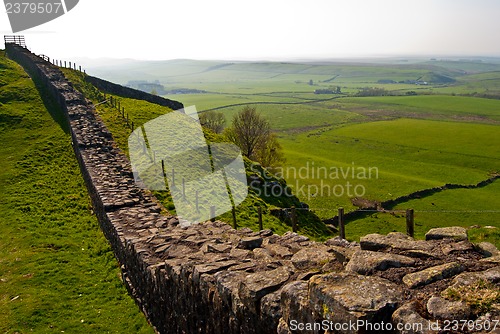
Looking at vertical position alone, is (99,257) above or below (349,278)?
below

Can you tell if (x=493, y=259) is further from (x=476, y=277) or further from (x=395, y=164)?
(x=395, y=164)

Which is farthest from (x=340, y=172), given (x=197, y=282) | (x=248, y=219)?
(x=197, y=282)

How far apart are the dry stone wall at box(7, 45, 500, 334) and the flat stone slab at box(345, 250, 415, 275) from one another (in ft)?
0.05

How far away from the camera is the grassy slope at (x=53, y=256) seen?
12.0m

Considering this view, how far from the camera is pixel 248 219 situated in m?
24.9

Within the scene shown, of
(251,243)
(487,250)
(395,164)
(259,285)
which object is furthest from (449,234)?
(395,164)

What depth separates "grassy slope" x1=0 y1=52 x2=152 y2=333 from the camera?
1203cm

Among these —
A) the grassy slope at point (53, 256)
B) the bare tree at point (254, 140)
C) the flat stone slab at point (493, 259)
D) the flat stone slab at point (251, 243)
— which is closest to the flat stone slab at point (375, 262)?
the flat stone slab at point (493, 259)

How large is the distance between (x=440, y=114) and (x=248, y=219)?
465ft

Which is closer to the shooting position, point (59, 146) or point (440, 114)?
point (59, 146)

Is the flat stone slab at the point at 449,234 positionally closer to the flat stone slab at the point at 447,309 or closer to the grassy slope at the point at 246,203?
the flat stone slab at the point at 447,309

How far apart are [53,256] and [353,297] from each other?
13834mm

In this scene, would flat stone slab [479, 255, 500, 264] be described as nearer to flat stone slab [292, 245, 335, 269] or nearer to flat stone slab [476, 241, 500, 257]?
flat stone slab [476, 241, 500, 257]

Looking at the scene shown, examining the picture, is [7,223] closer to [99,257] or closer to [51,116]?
[99,257]
